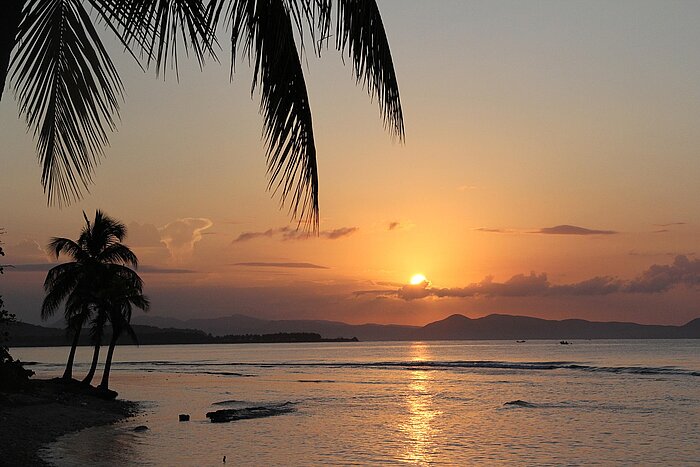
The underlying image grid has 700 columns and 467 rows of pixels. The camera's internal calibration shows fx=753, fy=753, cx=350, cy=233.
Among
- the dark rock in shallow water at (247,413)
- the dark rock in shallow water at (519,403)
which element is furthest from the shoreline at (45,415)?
the dark rock in shallow water at (519,403)

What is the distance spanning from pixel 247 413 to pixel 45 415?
424 inches

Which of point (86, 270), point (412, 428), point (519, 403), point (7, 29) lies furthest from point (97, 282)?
point (7, 29)

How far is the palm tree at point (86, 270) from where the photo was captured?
33688mm

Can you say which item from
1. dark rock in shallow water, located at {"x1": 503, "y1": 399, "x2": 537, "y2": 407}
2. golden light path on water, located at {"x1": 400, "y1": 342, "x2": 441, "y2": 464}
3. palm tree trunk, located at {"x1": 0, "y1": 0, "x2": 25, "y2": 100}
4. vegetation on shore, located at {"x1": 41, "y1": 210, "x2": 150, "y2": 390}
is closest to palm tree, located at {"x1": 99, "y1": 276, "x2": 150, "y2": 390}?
vegetation on shore, located at {"x1": 41, "y1": 210, "x2": 150, "y2": 390}

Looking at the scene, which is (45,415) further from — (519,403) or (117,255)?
(519,403)

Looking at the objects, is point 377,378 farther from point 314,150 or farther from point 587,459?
point 314,150

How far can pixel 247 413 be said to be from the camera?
1389 inches

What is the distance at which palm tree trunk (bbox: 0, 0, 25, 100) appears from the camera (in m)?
2.65

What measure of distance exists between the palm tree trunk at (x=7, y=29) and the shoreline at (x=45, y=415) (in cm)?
1796

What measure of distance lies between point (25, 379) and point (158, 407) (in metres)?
9.58

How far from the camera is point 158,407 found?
37656 millimetres

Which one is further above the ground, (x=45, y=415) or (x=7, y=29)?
(x=7, y=29)

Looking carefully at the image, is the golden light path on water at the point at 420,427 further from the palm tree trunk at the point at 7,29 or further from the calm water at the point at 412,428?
the palm tree trunk at the point at 7,29

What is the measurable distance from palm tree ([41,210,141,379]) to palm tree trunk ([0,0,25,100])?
3251cm
